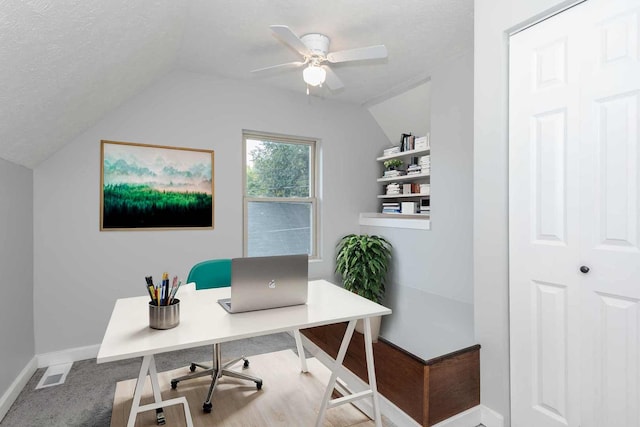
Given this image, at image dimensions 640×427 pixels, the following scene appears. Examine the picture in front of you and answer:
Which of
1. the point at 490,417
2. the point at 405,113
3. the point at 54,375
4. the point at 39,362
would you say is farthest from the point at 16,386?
the point at 405,113

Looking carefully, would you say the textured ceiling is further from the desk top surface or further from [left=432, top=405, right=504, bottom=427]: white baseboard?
[left=432, top=405, right=504, bottom=427]: white baseboard

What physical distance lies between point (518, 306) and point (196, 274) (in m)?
2.06

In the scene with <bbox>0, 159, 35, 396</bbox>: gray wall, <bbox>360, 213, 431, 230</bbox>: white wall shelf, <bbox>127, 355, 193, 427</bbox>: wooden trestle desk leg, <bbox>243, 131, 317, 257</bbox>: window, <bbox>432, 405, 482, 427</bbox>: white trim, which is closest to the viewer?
<bbox>127, 355, 193, 427</bbox>: wooden trestle desk leg

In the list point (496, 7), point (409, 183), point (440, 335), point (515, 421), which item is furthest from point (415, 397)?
point (409, 183)

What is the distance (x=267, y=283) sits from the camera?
5.28 ft

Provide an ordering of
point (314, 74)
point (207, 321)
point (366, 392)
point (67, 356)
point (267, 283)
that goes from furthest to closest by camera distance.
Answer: point (67, 356) < point (314, 74) < point (366, 392) < point (267, 283) < point (207, 321)

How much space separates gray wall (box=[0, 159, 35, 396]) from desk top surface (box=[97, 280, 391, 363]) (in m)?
1.13

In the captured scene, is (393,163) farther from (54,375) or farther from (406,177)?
(54,375)

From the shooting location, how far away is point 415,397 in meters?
1.92

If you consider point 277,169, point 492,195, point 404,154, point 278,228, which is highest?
point 404,154

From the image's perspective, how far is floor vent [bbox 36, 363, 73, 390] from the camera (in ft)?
8.25

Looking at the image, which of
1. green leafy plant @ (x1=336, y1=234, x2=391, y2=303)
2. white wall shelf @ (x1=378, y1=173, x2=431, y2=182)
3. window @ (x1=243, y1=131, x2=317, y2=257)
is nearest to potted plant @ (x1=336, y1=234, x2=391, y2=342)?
green leafy plant @ (x1=336, y1=234, x2=391, y2=303)

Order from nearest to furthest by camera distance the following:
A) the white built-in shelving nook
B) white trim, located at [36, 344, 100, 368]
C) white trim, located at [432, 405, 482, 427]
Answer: white trim, located at [432, 405, 482, 427]
white trim, located at [36, 344, 100, 368]
the white built-in shelving nook

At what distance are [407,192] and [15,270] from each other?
11.5 ft
